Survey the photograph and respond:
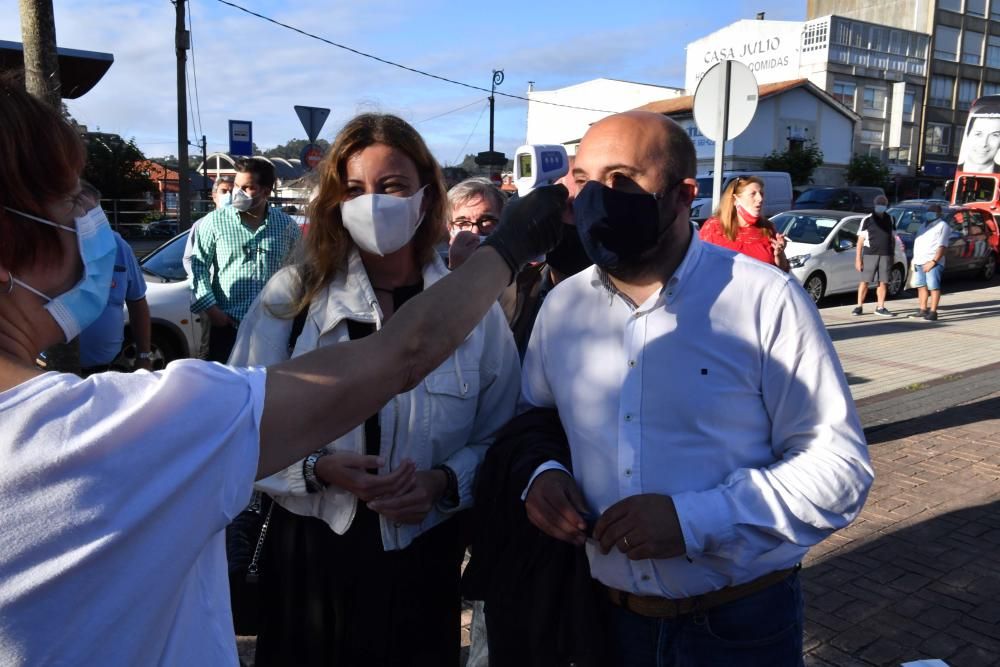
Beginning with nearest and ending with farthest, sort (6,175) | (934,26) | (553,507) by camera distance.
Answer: (6,175) → (553,507) → (934,26)

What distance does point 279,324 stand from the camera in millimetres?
2219

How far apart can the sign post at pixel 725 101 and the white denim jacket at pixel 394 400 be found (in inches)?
150

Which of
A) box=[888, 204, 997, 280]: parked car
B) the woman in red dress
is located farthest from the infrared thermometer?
box=[888, 204, 997, 280]: parked car

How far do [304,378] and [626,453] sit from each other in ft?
3.00

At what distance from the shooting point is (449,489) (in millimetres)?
2168

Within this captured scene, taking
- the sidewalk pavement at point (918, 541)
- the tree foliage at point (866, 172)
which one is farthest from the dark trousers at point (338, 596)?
the tree foliage at point (866, 172)

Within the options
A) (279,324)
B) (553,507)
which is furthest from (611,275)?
(279,324)

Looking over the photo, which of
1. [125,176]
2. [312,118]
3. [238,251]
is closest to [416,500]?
[238,251]

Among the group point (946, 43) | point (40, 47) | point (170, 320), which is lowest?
point (170, 320)

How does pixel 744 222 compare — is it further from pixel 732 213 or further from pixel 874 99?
pixel 874 99

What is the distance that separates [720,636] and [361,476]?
0.94m

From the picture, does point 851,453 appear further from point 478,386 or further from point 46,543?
point 46,543

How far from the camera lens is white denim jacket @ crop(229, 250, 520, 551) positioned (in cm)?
212

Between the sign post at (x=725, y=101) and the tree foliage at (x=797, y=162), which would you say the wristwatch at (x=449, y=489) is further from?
the tree foliage at (x=797, y=162)
